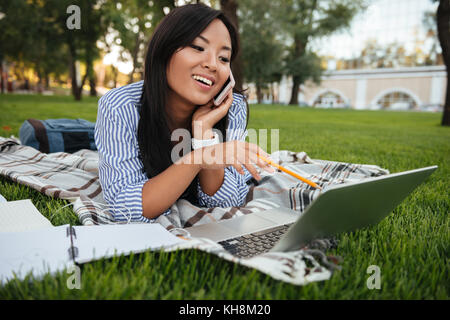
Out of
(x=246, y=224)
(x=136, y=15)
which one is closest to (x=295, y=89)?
(x=136, y=15)

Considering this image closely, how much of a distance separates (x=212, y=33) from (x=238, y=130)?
682 mm

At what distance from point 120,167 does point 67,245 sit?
1.70 feet

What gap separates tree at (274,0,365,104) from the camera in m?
20.1

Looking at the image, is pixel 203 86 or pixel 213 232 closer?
pixel 213 232

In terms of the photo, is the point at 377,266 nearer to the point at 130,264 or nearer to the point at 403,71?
the point at 130,264

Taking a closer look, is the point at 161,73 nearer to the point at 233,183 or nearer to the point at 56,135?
the point at 233,183

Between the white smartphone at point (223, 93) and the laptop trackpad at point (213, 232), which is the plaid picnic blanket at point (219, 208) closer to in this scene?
the laptop trackpad at point (213, 232)

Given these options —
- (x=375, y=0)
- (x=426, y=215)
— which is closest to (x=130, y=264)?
(x=426, y=215)

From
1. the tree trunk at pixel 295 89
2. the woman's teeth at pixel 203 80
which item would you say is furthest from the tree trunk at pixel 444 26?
the tree trunk at pixel 295 89

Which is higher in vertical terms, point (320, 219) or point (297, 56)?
point (297, 56)

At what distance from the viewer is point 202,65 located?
161 centimetres

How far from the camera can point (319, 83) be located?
22.8 m

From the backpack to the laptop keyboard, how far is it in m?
2.51

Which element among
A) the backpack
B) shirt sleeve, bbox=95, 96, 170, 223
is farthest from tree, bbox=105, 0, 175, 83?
shirt sleeve, bbox=95, 96, 170, 223
